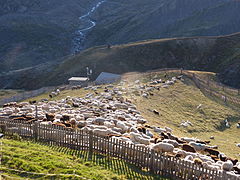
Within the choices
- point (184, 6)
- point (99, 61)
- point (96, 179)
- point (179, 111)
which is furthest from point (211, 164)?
point (184, 6)

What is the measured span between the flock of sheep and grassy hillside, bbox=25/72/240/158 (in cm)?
172

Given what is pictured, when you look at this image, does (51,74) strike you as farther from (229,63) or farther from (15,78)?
(229,63)

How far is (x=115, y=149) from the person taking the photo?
1750 centimetres

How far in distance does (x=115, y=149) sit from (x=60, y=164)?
404 centimetres

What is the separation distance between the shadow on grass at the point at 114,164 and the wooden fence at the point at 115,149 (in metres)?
0.32

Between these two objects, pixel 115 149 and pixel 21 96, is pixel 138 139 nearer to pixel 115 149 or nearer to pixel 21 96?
pixel 115 149

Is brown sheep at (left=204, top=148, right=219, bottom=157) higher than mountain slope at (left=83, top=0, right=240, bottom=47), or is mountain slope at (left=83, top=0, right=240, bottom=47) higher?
mountain slope at (left=83, top=0, right=240, bottom=47)

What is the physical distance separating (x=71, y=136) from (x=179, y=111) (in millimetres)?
23561

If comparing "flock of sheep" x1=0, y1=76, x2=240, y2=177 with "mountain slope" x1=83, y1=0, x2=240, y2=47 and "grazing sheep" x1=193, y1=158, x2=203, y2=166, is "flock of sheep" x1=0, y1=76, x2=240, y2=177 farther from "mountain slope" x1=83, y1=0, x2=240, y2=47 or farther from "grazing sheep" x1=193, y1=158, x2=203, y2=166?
"mountain slope" x1=83, y1=0, x2=240, y2=47

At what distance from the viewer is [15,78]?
92062 mm

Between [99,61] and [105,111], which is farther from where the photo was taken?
[99,61]

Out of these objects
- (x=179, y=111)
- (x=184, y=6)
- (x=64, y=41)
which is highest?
(x=184, y=6)

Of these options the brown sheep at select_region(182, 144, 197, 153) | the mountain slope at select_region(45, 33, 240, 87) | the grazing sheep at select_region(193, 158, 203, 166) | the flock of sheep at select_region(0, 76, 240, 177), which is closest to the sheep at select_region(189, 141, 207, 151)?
the flock of sheep at select_region(0, 76, 240, 177)

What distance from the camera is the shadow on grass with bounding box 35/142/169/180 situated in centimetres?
1555
